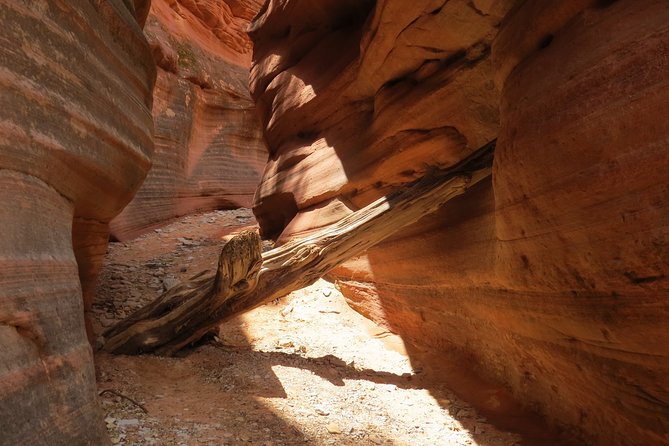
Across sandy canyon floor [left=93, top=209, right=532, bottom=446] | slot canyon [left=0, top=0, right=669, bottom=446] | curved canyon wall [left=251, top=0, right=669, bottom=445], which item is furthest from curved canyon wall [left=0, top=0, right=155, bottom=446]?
curved canyon wall [left=251, top=0, right=669, bottom=445]

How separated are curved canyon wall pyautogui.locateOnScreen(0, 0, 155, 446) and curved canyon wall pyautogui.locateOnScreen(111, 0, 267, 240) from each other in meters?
6.31

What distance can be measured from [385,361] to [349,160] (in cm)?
234

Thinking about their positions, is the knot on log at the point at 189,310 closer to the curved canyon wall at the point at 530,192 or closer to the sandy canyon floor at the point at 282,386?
the sandy canyon floor at the point at 282,386

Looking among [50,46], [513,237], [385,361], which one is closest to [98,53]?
[50,46]

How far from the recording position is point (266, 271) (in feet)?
12.9

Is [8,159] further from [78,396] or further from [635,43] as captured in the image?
[635,43]

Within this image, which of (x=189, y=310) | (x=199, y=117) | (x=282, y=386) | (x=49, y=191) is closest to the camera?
(x=49, y=191)

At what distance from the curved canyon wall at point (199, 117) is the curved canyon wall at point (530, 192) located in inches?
229

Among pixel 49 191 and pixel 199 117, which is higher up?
pixel 199 117

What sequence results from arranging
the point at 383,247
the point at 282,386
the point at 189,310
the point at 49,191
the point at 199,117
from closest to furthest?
the point at 49,191 → the point at 282,386 → the point at 189,310 → the point at 383,247 → the point at 199,117

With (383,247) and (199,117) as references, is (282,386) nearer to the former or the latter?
(383,247)

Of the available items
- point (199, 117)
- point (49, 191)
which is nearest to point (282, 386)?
point (49, 191)

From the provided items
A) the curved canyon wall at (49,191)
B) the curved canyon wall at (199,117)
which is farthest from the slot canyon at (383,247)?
the curved canyon wall at (199,117)

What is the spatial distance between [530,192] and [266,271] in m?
2.33
